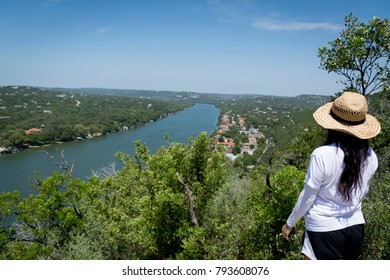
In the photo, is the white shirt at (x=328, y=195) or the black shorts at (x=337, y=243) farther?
the black shorts at (x=337, y=243)

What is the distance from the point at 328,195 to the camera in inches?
55.3

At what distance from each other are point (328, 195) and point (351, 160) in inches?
7.9

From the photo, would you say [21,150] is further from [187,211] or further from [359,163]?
[359,163]

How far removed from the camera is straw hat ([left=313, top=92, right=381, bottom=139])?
139cm

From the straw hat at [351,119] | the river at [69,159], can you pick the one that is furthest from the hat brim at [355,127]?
the river at [69,159]

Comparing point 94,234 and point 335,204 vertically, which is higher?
point 335,204

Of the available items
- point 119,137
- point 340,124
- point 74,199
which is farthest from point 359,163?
point 119,137

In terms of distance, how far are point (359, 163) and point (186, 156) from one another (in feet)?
14.0

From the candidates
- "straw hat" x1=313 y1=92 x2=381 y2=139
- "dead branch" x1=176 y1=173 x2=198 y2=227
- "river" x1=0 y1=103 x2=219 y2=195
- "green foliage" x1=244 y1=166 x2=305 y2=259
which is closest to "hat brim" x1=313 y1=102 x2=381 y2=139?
"straw hat" x1=313 y1=92 x2=381 y2=139

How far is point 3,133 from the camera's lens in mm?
40688

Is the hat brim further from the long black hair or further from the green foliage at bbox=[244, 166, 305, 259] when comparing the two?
the green foliage at bbox=[244, 166, 305, 259]

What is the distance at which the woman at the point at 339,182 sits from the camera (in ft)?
4.45

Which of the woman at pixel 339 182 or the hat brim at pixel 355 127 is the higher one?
the hat brim at pixel 355 127

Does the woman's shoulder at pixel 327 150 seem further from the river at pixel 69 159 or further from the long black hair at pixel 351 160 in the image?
the river at pixel 69 159
